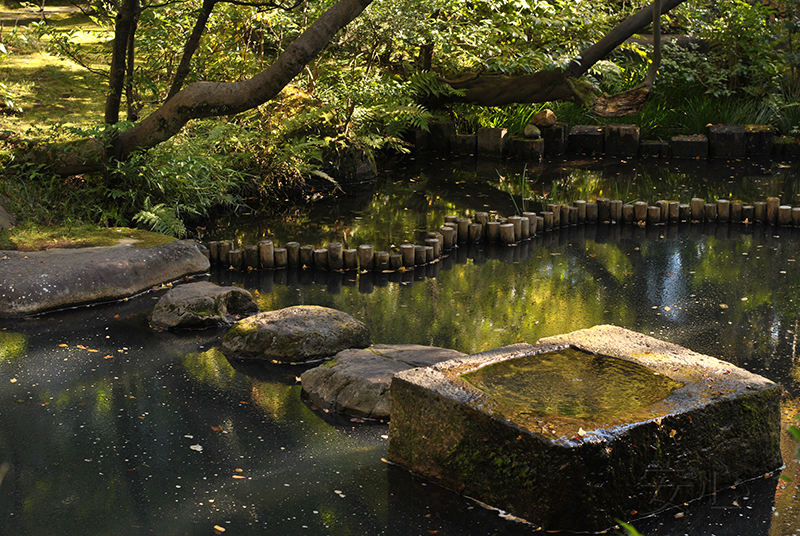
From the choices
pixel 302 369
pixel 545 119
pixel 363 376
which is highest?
pixel 545 119

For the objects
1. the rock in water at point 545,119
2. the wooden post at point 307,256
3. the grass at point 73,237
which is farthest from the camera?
the rock in water at point 545,119

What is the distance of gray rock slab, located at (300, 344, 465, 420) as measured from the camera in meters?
4.31

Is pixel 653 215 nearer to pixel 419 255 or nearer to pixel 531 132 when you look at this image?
pixel 419 255

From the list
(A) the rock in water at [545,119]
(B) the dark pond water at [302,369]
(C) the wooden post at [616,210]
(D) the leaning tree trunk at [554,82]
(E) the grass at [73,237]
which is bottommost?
(B) the dark pond water at [302,369]

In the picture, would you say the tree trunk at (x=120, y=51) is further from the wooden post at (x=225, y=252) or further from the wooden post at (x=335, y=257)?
the wooden post at (x=335, y=257)

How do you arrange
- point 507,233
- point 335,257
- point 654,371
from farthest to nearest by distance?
1. point 507,233
2. point 335,257
3. point 654,371

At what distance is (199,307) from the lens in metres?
5.57

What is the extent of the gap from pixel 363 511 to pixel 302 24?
810 cm

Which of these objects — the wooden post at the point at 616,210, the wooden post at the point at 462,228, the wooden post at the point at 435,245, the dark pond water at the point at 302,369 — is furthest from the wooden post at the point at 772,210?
the wooden post at the point at 435,245

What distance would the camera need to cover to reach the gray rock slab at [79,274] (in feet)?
19.0

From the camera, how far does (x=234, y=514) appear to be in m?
3.36

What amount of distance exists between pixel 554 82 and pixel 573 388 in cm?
836

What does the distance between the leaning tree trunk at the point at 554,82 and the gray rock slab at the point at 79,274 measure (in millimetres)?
6139

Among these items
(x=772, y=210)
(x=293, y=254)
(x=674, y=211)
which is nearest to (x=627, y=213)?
(x=674, y=211)
